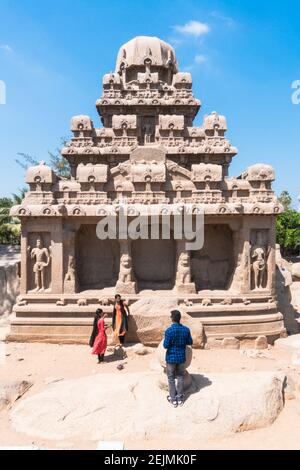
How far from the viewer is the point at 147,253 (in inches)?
435

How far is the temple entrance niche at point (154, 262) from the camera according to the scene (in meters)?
11.0

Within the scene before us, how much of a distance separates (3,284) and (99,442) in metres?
10.1

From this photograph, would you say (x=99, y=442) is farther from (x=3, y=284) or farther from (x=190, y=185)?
(x=3, y=284)

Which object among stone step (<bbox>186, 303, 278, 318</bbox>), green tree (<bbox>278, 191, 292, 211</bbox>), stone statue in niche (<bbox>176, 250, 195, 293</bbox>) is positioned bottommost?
stone step (<bbox>186, 303, 278, 318</bbox>)

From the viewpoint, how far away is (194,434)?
541 centimetres

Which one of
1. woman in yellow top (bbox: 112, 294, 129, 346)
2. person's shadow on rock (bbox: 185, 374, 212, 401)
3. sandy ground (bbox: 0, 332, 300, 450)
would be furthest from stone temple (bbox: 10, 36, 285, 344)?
person's shadow on rock (bbox: 185, 374, 212, 401)

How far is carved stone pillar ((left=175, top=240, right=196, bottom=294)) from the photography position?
10109 mm

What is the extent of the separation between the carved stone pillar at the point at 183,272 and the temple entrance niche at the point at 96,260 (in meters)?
2.16

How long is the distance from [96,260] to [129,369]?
163 inches

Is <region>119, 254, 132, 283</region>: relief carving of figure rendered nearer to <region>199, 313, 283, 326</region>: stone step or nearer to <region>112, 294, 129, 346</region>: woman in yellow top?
<region>112, 294, 129, 346</region>: woman in yellow top

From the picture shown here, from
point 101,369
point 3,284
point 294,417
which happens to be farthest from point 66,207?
point 294,417

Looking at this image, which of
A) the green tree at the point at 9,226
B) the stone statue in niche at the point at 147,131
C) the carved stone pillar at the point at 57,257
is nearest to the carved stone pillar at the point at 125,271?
the carved stone pillar at the point at 57,257

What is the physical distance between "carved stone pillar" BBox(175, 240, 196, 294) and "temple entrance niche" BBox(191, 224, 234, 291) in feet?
2.68

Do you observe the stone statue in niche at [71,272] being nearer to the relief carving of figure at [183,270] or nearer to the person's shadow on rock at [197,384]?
the relief carving of figure at [183,270]
